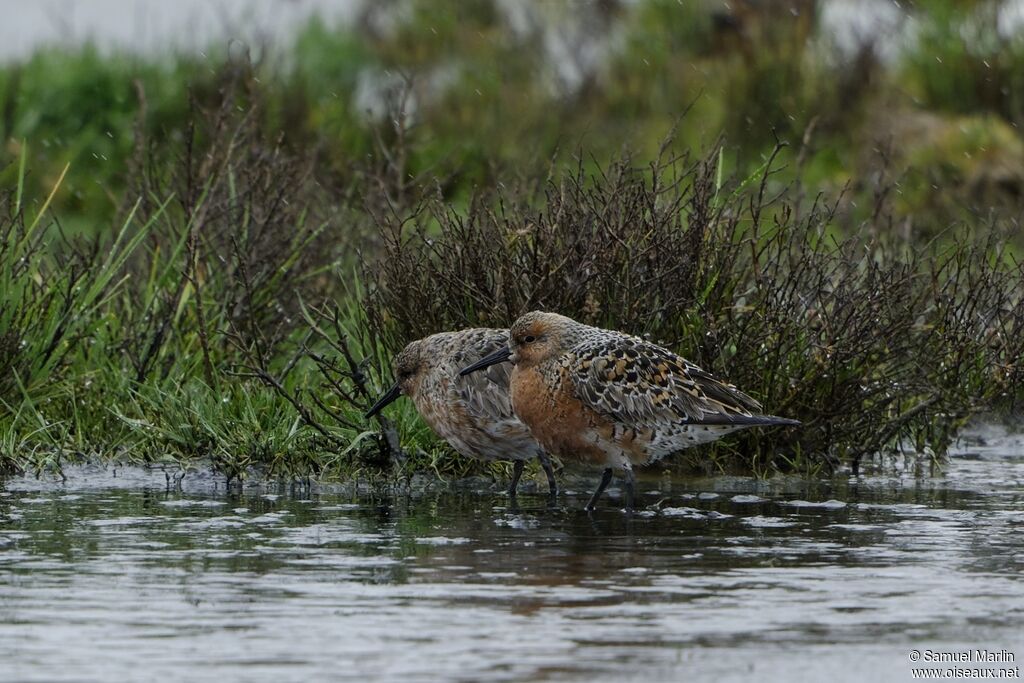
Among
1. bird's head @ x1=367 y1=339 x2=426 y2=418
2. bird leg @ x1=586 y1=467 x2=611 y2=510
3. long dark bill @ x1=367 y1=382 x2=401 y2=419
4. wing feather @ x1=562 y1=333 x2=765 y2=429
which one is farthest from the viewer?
long dark bill @ x1=367 y1=382 x2=401 y2=419

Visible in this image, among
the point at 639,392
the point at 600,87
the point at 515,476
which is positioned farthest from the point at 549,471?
the point at 600,87

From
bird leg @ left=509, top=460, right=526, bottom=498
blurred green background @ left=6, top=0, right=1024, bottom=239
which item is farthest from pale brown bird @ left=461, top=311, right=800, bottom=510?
blurred green background @ left=6, top=0, right=1024, bottom=239

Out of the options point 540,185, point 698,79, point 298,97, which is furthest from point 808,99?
point 540,185

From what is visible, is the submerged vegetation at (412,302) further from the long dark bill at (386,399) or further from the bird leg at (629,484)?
the bird leg at (629,484)

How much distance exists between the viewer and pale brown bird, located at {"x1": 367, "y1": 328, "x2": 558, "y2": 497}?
369 inches

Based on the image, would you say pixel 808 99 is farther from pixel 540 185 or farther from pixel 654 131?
pixel 540 185

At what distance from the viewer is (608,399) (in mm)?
8945

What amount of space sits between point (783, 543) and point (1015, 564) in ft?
3.25

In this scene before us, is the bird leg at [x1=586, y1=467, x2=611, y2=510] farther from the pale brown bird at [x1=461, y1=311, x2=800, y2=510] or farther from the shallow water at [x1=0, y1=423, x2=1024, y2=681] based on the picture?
the shallow water at [x1=0, y1=423, x2=1024, y2=681]

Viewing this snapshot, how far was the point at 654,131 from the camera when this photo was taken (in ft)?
74.3

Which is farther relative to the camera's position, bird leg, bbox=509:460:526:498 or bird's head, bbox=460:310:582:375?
bird leg, bbox=509:460:526:498

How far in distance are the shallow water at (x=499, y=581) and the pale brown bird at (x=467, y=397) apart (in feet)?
0.85

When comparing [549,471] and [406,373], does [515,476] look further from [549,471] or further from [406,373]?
[406,373]

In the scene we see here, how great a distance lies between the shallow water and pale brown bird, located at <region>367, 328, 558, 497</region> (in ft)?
0.85
